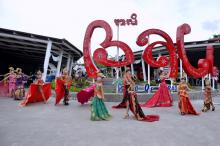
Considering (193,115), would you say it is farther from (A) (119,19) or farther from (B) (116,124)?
(A) (119,19)

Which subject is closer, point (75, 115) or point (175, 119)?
point (175, 119)

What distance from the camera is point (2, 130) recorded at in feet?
22.4

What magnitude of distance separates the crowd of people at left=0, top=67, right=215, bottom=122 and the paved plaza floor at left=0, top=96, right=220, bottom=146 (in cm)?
44

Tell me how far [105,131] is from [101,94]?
2.09 meters

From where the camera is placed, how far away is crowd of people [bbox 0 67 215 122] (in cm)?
875

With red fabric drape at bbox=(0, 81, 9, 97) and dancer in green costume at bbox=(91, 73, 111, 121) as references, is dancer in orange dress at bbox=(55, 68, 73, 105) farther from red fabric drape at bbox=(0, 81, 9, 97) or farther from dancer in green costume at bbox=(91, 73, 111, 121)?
red fabric drape at bbox=(0, 81, 9, 97)

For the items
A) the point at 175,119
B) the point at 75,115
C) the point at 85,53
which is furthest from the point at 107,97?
the point at 175,119

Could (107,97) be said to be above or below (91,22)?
below

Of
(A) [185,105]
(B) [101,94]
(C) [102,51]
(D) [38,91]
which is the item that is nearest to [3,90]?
(D) [38,91]

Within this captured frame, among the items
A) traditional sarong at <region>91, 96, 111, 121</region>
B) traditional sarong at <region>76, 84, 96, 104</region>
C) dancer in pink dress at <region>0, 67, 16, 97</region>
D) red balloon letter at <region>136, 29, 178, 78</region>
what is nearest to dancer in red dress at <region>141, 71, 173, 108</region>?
red balloon letter at <region>136, 29, 178, 78</region>

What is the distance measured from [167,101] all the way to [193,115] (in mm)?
2655

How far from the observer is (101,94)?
29.0 feet

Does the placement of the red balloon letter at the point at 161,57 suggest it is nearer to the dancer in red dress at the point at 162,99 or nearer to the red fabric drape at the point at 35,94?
the dancer in red dress at the point at 162,99

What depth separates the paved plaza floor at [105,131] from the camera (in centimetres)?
583
